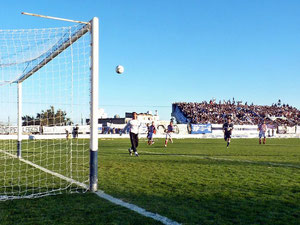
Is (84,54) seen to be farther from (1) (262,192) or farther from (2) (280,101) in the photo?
(2) (280,101)

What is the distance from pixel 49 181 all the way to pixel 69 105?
5.61 feet

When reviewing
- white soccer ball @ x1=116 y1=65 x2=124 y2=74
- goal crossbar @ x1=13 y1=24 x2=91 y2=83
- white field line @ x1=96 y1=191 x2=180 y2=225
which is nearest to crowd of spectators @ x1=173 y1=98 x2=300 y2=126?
white soccer ball @ x1=116 y1=65 x2=124 y2=74

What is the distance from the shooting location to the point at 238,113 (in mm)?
59000

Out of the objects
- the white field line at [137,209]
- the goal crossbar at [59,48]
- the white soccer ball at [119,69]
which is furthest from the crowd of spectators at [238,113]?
the white field line at [137,209]

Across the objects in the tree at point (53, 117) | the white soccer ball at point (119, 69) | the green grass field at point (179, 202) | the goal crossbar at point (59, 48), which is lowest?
the green grass field at point (179, 202)

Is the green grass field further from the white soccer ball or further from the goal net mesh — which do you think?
the white soccer ball

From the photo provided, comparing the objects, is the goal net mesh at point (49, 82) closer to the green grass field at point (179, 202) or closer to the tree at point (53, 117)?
the tree at point (53, 117)

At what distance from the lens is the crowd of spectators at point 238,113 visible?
5597cm

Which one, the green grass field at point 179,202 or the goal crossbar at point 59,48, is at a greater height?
the goal crossbar at point 59,48

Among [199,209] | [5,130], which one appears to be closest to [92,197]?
[199,209]

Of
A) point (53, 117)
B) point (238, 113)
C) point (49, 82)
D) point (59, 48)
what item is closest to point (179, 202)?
point (59, 48)

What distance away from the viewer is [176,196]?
5379 millimetres

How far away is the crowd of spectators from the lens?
5597cm

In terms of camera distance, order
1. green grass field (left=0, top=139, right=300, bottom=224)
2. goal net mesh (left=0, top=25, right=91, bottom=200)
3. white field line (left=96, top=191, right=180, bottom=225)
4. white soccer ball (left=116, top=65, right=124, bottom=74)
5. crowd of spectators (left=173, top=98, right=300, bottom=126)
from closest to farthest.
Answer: white field line (left=96, top=191, right=180, bottom=225), green grass field (left=0, top=139, right=300, bottom=224), goal net mesh (left=0, top=25, right=91, bottom=200), white soccer ball (left=116, top=65, right=124, bottom=74), crowd of spectators (left=173, top=98, right=300, bottom=126)
